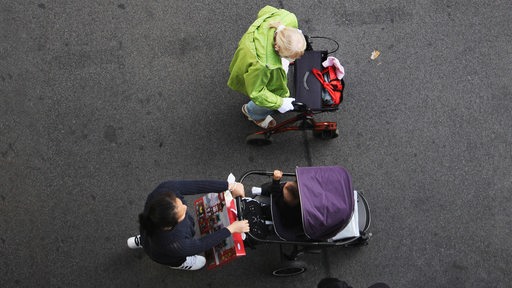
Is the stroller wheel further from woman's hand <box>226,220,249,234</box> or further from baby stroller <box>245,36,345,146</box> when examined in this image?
baby stroller <box>245,36,345,146</box>

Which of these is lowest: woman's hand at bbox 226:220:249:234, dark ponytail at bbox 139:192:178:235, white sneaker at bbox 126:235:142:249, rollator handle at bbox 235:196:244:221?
white sneaker at bbox 126:235:142:249

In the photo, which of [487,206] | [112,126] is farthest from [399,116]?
[112,126]

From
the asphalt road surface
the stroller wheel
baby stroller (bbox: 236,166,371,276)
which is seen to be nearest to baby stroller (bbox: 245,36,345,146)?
the asphalt road surface

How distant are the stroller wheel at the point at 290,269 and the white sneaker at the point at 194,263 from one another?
712 millimetres

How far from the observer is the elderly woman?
3.55 m

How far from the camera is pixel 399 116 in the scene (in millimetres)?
4906

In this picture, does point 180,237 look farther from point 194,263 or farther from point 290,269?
point 290,269

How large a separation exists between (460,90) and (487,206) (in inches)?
53.3

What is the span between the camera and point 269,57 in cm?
358

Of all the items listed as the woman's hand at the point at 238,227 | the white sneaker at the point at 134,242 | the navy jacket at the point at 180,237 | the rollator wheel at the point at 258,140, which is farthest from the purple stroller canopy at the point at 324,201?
the white sneaker at the point at 134,242

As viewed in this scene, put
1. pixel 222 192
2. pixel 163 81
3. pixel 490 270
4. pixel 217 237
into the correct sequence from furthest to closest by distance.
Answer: pixel 163 81, pixel 490 270, pixel 222 192, pixel 217 237

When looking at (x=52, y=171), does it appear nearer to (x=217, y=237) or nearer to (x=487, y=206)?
(x=217, y=237)

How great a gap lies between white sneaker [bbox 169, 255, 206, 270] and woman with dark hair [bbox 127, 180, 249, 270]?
6.3 inches

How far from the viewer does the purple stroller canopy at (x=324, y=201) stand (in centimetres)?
330
